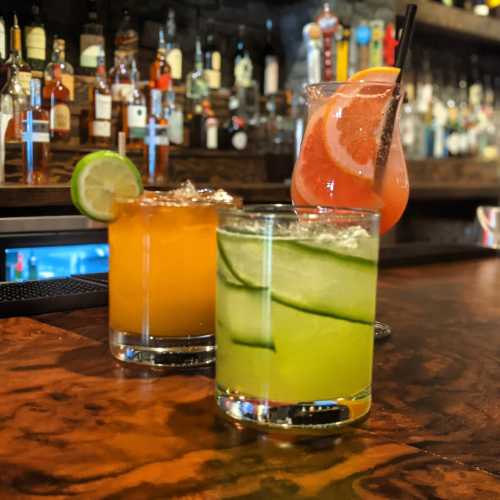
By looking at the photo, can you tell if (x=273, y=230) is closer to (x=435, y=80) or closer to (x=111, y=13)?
(x=111, y=13)

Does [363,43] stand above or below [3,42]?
above

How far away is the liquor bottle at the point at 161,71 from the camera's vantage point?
10.0ft

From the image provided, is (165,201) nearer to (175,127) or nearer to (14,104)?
(14,104)

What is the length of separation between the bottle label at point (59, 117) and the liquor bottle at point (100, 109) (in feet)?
0.36

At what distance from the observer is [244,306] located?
1.69 feet

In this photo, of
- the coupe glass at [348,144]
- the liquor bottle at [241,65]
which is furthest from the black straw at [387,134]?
the liquor bottle at [241,65]

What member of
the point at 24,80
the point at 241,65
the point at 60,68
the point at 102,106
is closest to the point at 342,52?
the point at 241,65

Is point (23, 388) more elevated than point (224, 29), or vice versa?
point (224, 29)

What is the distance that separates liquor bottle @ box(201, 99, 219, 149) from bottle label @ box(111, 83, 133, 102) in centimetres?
47

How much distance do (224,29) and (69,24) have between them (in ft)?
2.76

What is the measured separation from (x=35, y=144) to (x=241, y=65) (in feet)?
4.37

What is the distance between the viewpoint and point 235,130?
11.5 ft

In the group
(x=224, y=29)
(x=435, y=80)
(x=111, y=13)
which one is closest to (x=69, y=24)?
(x=111, y=13)

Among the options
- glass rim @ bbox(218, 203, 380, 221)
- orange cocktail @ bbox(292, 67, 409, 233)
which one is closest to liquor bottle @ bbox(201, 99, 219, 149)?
orange cocktail @ bbox(292, 67, 409, 233)
